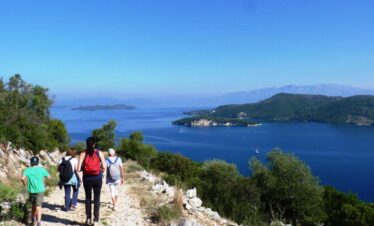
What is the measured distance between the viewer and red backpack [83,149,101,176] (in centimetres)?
866

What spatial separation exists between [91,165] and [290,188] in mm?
30922

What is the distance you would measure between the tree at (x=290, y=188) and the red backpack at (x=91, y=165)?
27417 millimetres

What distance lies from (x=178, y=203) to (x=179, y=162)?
27225 millimetres

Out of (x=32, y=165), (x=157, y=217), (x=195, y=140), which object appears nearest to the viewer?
(x=32, y=165)

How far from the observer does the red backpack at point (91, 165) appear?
28.4 ft

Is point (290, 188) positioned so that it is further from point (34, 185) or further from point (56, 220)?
point (34, 185)

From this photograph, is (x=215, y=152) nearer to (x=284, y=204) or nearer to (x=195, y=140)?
(x=195, y=140)

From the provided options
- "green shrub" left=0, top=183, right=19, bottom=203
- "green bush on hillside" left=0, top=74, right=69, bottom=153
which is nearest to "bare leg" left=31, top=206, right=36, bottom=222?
"green shrub" left=0, top=183, right=19, bottom=203

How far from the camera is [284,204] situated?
35750mm

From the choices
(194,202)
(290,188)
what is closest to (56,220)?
(194,202)

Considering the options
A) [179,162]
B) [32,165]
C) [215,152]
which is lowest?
[215,152]

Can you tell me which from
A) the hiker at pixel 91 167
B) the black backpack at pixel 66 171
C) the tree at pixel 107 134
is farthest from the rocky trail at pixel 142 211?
the tree at pixel 107 134

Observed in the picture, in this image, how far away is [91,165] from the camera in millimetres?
8664

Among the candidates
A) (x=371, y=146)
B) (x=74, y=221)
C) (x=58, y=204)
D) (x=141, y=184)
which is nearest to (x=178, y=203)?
(x=74, y=221)
